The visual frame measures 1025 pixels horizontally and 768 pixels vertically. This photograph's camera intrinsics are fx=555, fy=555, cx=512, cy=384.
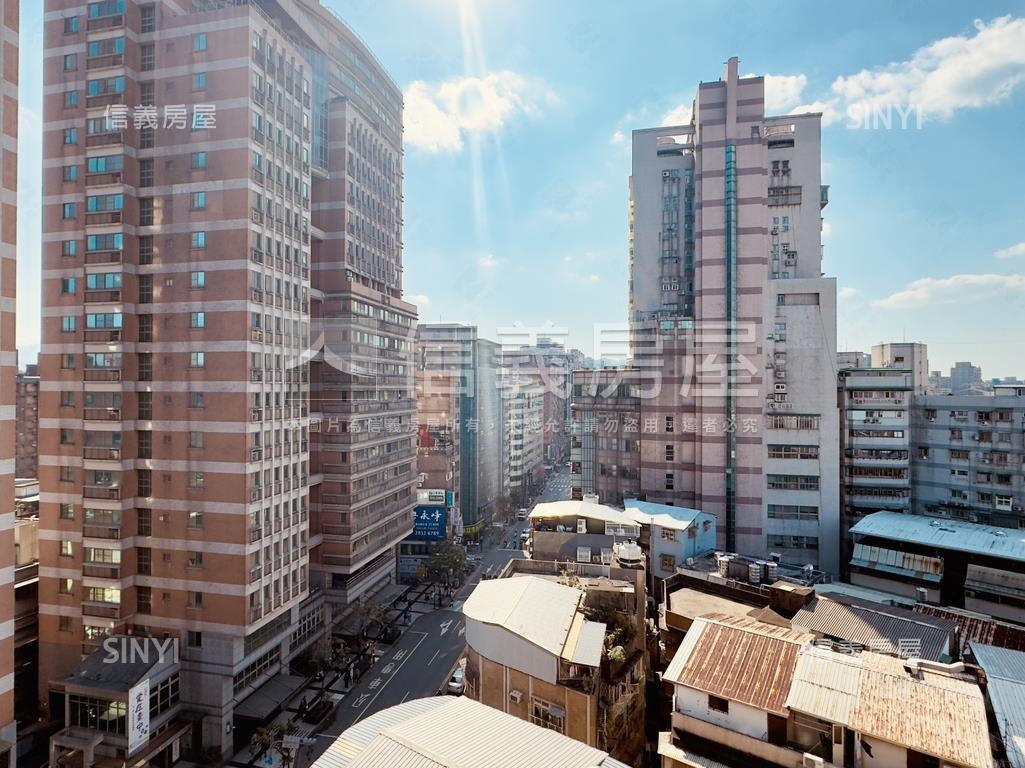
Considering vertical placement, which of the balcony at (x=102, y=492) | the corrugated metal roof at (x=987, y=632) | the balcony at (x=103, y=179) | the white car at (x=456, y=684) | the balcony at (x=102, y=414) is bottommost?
the white car at (x=456, y=684)

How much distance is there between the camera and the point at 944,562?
34.2 meters

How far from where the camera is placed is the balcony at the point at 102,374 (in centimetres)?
2903

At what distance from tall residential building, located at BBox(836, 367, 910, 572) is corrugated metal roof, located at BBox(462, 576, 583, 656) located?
3153cm

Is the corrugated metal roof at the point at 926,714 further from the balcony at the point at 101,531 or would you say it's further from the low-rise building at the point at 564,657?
the balcony at the point at 101,531

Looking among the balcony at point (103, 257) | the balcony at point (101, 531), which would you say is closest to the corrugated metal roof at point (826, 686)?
the balcony at point (101, 531)

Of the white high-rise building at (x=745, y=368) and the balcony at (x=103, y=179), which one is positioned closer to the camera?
the balcony at (x=103, y=179)

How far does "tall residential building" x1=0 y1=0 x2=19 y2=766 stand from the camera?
20.9m

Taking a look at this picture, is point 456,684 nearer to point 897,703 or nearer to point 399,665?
point 399,665

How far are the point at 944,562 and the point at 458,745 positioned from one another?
118 ft

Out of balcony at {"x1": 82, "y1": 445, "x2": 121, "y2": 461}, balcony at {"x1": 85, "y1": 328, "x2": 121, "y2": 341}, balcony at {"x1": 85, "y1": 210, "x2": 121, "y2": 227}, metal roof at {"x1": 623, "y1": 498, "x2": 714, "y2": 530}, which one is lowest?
metal roof at {"x1": 623, "y1": 498, "x2": 714, "y2": 530}

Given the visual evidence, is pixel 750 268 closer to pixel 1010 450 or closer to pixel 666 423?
pixel 666 423

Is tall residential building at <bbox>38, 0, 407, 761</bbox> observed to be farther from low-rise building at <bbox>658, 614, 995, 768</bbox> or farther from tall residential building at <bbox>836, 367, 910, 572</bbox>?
Result: tall residential building at <bbox>836, 367, 910, 572</bbox>

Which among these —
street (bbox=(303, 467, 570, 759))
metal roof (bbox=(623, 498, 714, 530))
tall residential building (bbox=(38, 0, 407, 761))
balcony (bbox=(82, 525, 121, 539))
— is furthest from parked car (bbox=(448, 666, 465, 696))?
balcony (bbox=(82, 525, 121, 539))

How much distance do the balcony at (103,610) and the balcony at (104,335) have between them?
1371 cm
